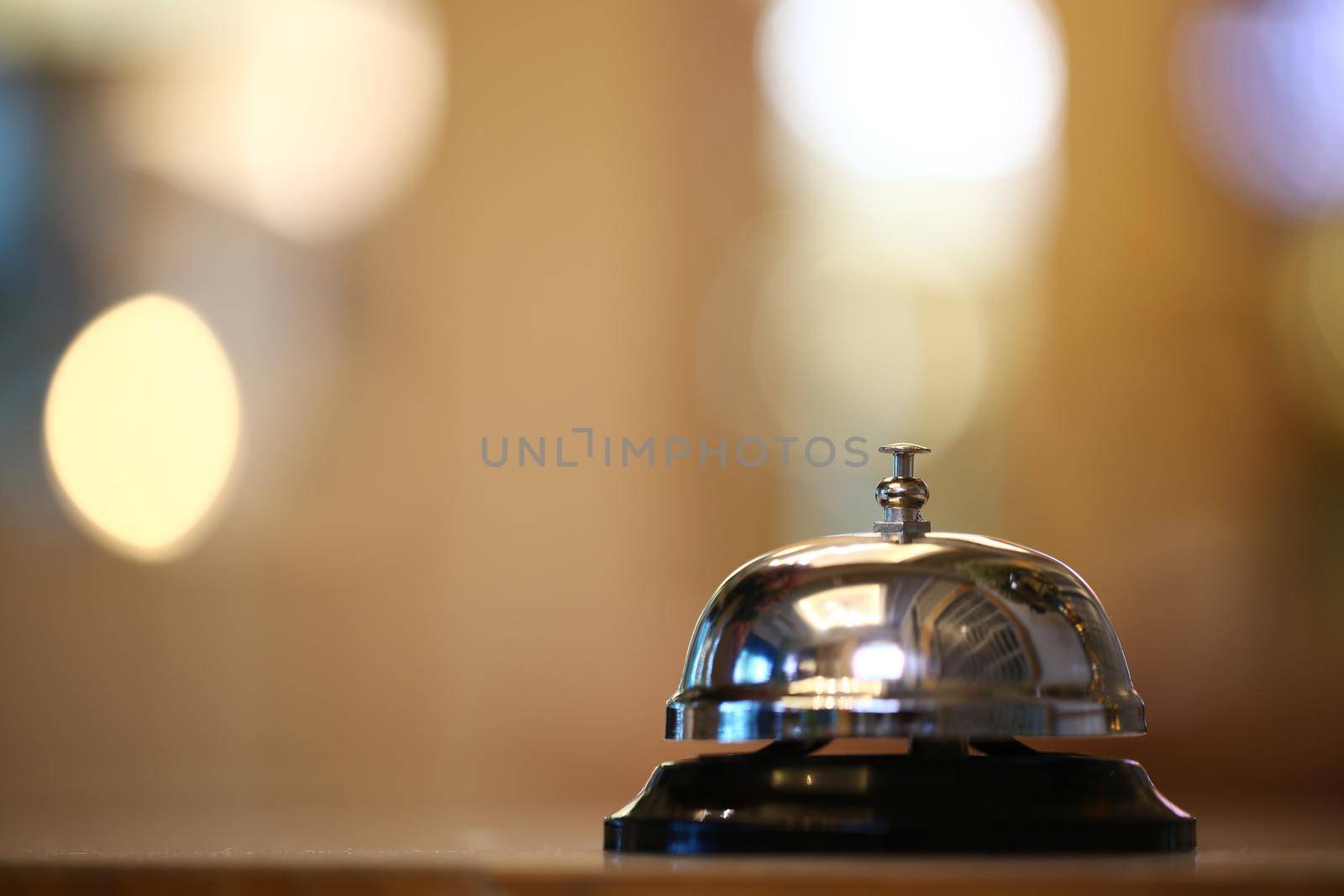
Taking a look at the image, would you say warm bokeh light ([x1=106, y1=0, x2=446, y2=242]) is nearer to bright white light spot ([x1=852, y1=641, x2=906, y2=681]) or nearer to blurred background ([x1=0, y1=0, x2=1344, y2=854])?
blurred background ([x1=0, y1=0, x2=1344, y2=854])

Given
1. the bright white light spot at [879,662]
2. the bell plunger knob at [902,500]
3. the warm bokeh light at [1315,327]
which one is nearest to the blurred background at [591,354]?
the warm bokeh light at [1315,327]

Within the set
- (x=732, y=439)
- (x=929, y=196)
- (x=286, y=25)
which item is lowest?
(x=732, y=439)

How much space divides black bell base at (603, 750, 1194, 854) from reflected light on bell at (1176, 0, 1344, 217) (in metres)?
1.02

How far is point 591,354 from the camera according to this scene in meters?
1.46

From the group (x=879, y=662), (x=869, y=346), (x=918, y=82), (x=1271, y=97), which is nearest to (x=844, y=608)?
(x=879, y=662)

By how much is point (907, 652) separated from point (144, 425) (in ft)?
3.65

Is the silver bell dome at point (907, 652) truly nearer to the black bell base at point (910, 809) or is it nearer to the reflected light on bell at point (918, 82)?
the black bell base at point (910, 809)

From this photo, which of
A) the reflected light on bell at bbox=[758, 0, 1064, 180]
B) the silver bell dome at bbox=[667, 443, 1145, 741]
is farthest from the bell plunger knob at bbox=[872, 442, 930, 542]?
the reflected light on bell at bbox=[758, 0, 1064, 180]

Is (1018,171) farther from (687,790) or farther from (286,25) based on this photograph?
(687,790)

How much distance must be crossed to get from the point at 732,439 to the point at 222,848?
0.82 metres

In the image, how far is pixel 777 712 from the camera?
2.02ft

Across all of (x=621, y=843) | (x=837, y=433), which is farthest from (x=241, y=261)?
(x=621, y=843)

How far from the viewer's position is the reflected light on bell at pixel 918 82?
1490 millimetres

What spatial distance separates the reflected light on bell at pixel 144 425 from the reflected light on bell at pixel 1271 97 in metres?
1.09
